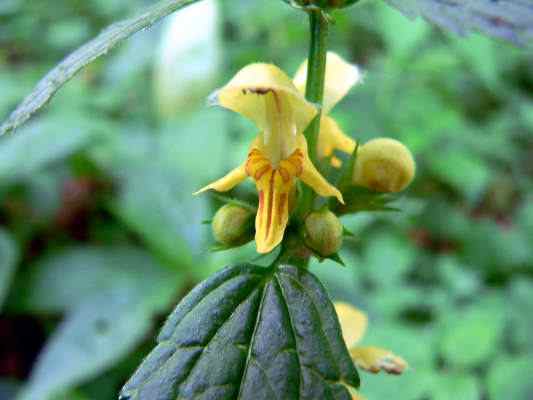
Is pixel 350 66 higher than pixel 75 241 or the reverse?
higher

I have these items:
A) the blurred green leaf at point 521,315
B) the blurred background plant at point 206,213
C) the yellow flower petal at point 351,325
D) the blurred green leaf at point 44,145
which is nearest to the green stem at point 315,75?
the yellow flower petal at point 351,325

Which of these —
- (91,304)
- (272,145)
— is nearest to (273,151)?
(272,145)

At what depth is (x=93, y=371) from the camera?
1794 mm

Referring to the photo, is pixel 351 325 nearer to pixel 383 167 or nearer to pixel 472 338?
pixel 383 167

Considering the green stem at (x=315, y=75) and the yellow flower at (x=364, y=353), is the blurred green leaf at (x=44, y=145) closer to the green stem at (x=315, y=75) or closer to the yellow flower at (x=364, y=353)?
the yellow flower at (x=364, y=353)

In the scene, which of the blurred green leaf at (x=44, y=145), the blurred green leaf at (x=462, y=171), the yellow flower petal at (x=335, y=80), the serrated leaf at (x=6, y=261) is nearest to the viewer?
the yellow flower petal at (x=335, y=80)

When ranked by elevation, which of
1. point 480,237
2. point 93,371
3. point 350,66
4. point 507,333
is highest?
point 350,66

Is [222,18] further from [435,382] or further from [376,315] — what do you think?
[435,382]

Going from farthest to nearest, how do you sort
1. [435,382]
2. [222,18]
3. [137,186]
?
[222,18]
[137,186]
[435,382]

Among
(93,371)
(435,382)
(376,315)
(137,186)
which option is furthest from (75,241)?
(435,382)

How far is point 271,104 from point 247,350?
0.27 metres

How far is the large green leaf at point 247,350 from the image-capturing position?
1.95 feet

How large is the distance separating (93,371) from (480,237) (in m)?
1.31

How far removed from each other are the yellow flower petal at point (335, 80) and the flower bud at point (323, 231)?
19 cm
